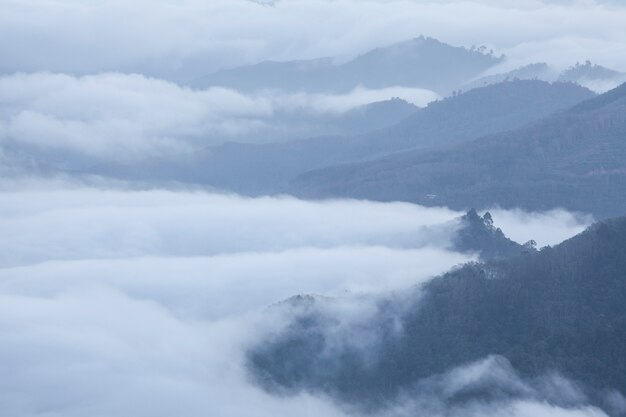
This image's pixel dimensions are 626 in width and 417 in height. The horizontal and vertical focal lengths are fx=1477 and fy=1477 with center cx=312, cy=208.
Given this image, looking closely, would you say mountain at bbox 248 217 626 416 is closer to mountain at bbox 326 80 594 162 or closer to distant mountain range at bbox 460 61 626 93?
mountain at bbox 326 80 594 162

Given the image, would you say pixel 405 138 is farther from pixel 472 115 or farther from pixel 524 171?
pixel 524 171

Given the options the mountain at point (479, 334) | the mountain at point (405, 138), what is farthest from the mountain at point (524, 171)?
the mountain at point (479, 334)

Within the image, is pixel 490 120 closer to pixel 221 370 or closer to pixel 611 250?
pixel 611 250

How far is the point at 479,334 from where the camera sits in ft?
202

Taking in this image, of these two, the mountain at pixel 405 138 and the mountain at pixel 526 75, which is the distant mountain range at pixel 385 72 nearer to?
the mountain at pixel 526 75

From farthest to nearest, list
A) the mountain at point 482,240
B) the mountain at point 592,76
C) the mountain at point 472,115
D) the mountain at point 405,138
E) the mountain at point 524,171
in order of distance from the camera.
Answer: the mountain at point 592,76
the mountain at point 405,138
the mountain at point 472,115
the mountain at point 524,171
the mountain at point 482,240

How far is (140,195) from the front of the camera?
122m

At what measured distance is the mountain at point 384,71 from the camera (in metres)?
186

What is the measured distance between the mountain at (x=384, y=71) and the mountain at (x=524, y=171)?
75423 millimetres

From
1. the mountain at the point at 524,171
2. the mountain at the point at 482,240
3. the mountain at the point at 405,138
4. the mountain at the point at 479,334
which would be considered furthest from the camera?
the mountain at the point at 405,138

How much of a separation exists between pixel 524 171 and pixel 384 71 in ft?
304

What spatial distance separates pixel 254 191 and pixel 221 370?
66837mm

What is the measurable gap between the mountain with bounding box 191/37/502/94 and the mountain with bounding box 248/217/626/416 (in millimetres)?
117017

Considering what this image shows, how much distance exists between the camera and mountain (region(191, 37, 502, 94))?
18600 cm
